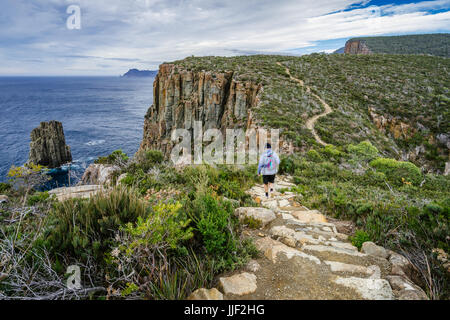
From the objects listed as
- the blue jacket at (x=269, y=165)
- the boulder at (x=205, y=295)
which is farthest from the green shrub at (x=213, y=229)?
the blue jacket at (x=269, y=165)

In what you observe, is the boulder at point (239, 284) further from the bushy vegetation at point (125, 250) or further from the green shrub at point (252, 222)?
the green shrub at point (252, 222)

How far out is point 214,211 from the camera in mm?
3455

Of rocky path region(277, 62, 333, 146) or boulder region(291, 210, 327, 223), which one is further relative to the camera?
rocky path region(277, 62, 333, 146)

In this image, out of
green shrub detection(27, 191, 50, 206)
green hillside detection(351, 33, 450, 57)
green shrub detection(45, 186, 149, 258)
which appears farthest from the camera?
green hillside detection(351, 33, 450, 57)

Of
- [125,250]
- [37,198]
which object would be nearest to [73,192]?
[37,198]

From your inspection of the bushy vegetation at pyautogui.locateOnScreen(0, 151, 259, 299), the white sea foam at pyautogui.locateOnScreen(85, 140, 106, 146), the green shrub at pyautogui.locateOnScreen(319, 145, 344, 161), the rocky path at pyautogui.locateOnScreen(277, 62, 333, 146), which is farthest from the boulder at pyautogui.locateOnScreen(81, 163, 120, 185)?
the white sea foam at pyautogui.locateOnScreen(85, 140, 106, 146)

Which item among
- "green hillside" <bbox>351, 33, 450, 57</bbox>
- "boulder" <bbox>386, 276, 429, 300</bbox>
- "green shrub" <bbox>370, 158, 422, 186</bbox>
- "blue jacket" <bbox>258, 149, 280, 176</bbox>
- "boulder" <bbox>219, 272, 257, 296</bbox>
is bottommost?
"green shrub" <bbox>370, 158, 422, 186</bbox>

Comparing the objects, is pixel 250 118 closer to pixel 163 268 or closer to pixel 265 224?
pixel 265 224

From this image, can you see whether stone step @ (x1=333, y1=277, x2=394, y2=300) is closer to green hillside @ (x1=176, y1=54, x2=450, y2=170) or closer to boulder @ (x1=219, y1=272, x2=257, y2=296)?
boulder @ (x1=219, y1=272, x2=257, y2=296)

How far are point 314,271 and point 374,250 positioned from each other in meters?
1.26

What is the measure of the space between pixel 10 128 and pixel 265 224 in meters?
75.9

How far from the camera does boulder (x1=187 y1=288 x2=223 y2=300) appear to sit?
234cm

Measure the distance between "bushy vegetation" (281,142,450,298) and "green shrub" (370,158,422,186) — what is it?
37 mm
